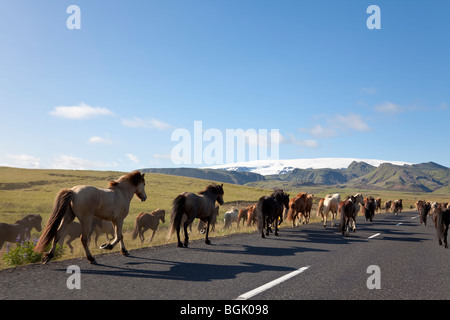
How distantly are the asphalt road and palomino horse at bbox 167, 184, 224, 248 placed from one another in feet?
2.85

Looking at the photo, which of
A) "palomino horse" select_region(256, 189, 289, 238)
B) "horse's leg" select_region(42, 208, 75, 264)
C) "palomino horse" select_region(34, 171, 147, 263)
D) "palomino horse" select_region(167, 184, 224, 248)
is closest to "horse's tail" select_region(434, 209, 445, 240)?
"palomino horse" select_region(256, 189, 289, 238)

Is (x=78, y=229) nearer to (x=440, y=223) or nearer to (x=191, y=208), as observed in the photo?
(x=191, y=208)

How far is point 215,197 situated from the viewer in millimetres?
13711

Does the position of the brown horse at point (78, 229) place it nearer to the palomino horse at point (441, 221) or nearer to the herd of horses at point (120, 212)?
the herd of horses at point (120, 212)

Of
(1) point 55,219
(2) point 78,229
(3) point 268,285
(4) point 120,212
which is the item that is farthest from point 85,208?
(2) point 78,229

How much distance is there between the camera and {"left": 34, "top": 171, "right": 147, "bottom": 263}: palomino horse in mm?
7074

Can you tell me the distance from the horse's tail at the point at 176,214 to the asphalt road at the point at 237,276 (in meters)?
0.72

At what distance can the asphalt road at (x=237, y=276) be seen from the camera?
548cm

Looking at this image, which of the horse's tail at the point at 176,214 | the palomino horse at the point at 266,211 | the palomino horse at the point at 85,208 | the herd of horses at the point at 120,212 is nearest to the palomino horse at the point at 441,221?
the herd of horses at the point at 120,212

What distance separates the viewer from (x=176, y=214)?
1121 cm
